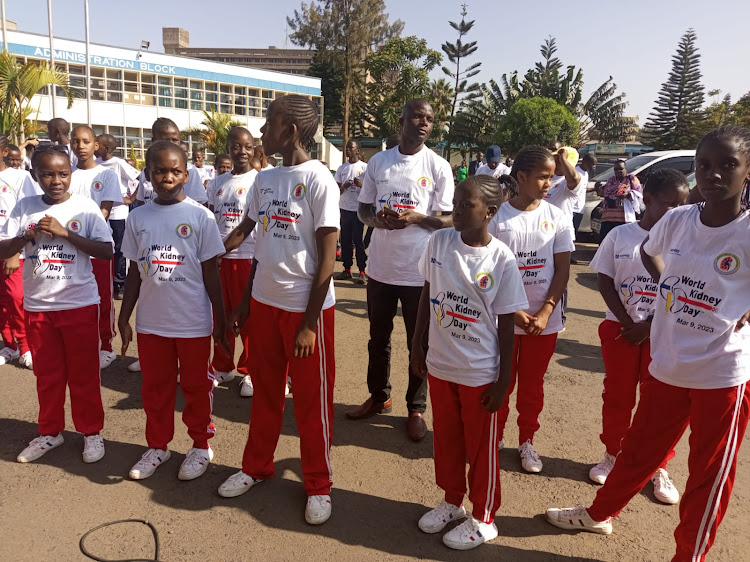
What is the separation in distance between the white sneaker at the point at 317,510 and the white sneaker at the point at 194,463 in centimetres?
74

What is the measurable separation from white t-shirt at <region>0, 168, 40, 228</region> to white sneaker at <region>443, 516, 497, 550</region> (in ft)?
14.1

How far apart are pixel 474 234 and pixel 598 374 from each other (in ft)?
10.0

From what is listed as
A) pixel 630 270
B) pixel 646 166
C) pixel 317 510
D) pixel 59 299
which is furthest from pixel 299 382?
A: pixel 646 166

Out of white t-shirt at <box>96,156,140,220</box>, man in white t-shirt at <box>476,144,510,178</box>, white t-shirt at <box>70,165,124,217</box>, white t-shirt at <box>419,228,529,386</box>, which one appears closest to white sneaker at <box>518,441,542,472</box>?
white t-shirt at <box>419,228,529,386</box>

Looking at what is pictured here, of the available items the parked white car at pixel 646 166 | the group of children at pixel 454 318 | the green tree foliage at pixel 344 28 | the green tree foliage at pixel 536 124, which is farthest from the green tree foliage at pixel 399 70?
the group of children at pixel 454 318

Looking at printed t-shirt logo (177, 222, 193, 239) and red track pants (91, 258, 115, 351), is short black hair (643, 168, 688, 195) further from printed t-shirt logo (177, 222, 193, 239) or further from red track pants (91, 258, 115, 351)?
red track pants (91, 258, 115, 351)

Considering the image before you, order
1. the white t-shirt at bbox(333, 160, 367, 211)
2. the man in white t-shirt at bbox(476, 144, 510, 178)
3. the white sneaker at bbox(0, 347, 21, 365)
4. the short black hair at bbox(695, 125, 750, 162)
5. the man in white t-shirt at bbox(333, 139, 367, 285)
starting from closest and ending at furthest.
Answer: the short black hair at bbox(695, 125, 750, 162) → the white sneaker at bbox(0, 347, 21, 365) → the man in white t-shirt at bbox(333, 139, 367, 285) → the white t-shirt at bbox(333, 160, 367, 211) → the man in white t-shirt at bbox(476, 144, 510, 178)

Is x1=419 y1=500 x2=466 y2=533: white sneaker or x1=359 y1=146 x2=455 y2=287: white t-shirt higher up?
x1=359 y1=146 x2=455 y2=287: white t-shirt

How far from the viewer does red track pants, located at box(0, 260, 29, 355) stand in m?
4.77

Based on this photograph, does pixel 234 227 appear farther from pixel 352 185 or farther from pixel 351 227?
pixel 352 185

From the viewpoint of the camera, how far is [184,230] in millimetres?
3059

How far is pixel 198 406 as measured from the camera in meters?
3.15

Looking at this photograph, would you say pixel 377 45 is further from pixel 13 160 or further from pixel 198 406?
pixel 198 406

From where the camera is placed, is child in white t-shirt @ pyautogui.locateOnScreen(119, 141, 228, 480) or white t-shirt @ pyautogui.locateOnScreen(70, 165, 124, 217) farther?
white t-shirt @ pyautogui.locateOnScreen(70, 165, 124, 217)
